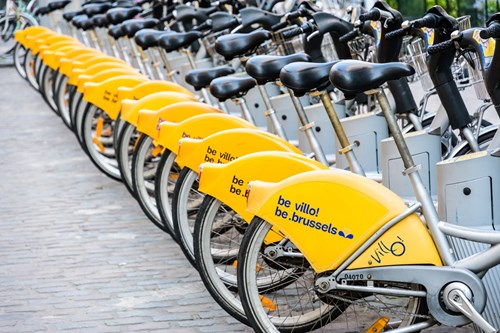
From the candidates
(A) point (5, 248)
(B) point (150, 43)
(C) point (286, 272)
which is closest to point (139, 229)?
(A) point (5, 248)

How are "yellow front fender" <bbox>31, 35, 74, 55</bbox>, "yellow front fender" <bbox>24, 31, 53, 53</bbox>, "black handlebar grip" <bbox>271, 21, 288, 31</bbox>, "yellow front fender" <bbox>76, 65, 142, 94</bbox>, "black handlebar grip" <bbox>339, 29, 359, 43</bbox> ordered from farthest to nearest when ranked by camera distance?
"yellow front fender" <bbox>24, 31, 53, 53</bbox> < "yellow front fender" <bbox>31, 35, 74, 55</bbox> < "yellow front fender" <bbox>76, 65, 142, 94</bbox> < "black handlebar grip" <bbox>271, 21, 288, 31</bbox> < "black handlebar grip" <bbox>339, 29, 359, 43</bbox>

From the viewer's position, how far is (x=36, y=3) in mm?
20484

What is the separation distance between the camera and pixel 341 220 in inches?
162

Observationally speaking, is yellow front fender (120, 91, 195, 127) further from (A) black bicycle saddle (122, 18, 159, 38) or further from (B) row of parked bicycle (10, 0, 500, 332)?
(A) black bicycle saddle (122, 18, 159, 38)

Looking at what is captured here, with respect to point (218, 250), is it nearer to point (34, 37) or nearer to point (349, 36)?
point (349, 36)

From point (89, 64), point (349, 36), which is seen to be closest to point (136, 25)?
point (89, 64)

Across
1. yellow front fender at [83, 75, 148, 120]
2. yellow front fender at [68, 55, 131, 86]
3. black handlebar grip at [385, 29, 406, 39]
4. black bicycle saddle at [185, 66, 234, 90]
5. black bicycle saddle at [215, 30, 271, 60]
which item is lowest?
yellow front fender at [68, 55, 131, 86]

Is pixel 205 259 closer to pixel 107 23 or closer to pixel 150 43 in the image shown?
pixel 150 43

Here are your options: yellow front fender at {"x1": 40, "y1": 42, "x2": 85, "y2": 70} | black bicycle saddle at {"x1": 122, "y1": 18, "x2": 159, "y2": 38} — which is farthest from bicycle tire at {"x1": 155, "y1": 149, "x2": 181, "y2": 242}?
yellow front fender at {"x1": 40, "y1": 42, "x2": 85, "y2": 70}

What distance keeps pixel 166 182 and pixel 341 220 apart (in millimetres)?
2227

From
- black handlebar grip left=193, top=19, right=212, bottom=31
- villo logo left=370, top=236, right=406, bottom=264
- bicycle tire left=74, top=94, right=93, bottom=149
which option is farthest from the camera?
bicycle tire left=74, top=94, right=93, bottom=149

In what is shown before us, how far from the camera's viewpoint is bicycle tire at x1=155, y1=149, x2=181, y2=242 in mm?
6062

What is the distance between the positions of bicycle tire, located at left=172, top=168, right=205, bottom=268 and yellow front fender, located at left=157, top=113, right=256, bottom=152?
26cm

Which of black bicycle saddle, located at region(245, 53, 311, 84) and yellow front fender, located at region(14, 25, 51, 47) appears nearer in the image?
black bicycle saddle, located at region(245, 53, 311, 84)
